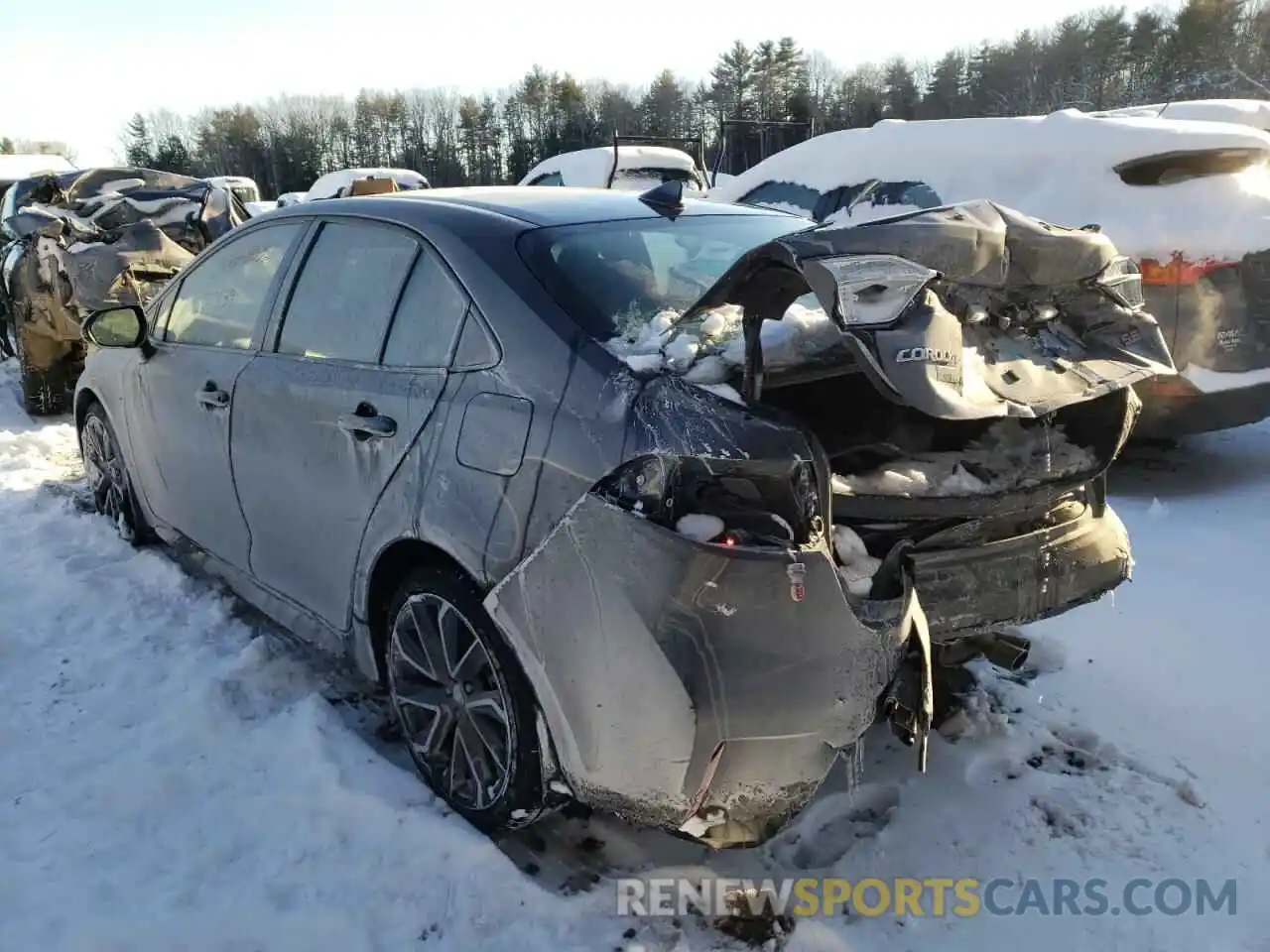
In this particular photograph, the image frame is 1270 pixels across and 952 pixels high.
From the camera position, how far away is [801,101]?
55.1 metres

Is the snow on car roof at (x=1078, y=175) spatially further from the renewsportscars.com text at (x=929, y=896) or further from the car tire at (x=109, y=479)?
the car tire at (x=109, y=479)

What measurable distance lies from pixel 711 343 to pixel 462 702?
113 cm

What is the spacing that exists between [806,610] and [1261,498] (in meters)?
3.93

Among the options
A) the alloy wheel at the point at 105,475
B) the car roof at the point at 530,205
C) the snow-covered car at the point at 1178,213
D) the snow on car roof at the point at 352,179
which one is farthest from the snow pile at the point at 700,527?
the snow on car roof at the point at 352,179

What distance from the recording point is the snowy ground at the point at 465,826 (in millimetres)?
2197

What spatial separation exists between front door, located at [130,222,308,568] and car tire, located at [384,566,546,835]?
1082 mm

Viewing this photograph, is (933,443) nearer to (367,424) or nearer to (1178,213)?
(367,424)

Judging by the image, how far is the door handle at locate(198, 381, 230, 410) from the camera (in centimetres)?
335

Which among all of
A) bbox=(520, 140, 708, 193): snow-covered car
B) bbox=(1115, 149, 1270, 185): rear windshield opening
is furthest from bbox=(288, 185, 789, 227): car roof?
bbox=(520, 140, 708, 193): snow-covered car

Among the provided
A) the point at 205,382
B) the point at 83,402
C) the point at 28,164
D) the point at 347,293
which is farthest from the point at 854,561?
the point at 28,164

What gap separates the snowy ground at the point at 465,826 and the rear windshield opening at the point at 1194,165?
2.34 meters

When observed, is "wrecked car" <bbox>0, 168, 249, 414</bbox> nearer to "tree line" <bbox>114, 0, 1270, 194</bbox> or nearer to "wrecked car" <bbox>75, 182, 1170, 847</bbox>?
"wrecked car" <bbox>75, 182, 1170, 847</bbox>

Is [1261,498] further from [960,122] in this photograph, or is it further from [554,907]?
[554,907]

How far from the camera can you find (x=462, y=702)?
97.5 inches
